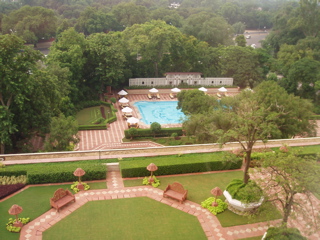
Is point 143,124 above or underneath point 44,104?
underneath

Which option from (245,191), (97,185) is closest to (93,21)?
(97,185)

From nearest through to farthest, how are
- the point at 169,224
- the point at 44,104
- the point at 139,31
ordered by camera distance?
the point at 169,224
the point at 44,104
the point at 139,31

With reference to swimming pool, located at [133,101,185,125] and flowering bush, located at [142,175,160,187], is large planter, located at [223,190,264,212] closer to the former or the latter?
flowering bush, located at [142,175,160,187]

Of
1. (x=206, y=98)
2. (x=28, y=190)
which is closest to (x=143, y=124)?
(x=206, y=98)

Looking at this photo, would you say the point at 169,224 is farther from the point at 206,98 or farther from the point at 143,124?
the point at 143,124

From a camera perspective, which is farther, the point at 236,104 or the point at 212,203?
the point at 236,104
